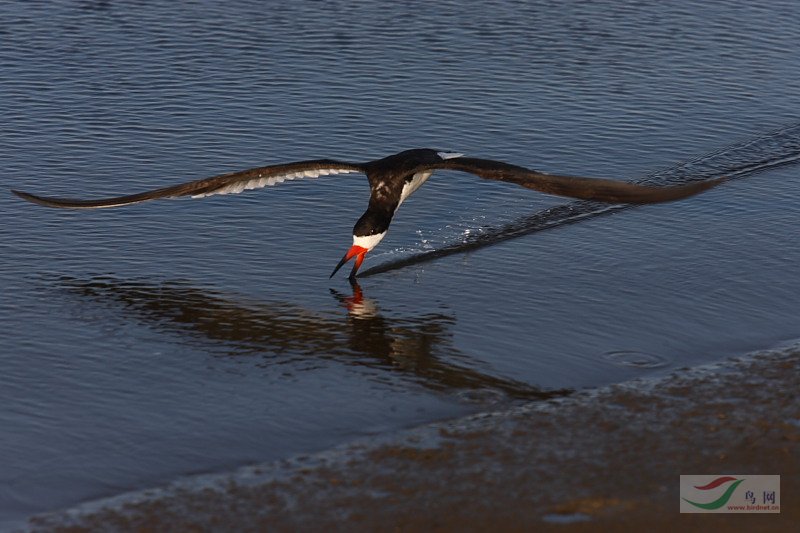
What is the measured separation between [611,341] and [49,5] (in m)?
12.9

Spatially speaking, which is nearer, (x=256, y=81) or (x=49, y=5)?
(x=256, y=81)

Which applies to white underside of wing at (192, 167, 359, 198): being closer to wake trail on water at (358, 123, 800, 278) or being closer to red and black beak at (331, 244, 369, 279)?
red and black beak at (331, 244, 369, 279)

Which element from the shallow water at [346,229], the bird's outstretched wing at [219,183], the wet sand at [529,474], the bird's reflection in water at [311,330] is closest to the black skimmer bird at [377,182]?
the bird's outstretched wing at [219,183]

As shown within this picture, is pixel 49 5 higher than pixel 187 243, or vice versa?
pixel 49 5

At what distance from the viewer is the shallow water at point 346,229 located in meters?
9.38

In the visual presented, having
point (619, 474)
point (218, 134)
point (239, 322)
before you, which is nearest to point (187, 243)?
point (239, 322)

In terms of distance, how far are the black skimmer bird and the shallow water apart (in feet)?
1.63

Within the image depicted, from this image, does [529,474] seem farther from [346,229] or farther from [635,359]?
[346,229]

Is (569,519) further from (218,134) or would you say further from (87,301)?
(218,134)

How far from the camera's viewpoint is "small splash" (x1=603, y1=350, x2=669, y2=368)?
33.1 ft

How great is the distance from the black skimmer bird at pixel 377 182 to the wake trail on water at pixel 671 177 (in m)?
A: 0.56

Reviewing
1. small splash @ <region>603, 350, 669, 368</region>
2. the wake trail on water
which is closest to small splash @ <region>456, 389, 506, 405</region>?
small splash @ <region>603, 350, 669, 368</region>

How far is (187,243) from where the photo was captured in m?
12.5
